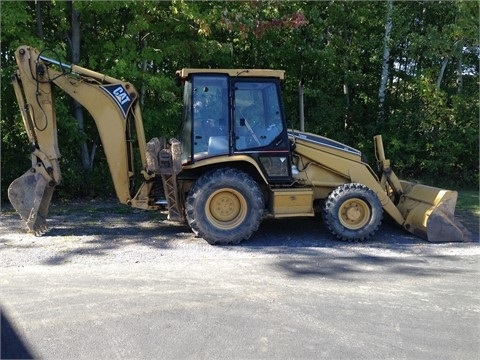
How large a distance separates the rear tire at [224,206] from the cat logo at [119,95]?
1.66m

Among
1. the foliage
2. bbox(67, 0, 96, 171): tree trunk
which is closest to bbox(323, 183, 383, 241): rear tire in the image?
the foliage

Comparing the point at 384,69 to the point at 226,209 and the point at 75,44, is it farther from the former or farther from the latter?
the point at 226,209

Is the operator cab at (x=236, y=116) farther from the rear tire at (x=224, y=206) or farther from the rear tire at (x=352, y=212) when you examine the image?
the rear tire at (x=352, y=212)

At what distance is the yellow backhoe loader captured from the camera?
736 centimetres

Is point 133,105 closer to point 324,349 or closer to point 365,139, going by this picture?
point 324,349

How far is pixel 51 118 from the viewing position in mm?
7578

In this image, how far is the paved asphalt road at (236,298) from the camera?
3.98 meters

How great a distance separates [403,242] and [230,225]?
9.02ft

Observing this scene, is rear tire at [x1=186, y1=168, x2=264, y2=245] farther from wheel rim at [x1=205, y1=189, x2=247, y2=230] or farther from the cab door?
the cab door

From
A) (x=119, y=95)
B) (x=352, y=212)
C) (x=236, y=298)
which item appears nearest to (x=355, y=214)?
(x=352, y=212)

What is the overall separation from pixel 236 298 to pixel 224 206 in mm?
2556

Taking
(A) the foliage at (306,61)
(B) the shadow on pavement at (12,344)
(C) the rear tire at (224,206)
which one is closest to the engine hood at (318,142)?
(C) the rear tire at (224,206)

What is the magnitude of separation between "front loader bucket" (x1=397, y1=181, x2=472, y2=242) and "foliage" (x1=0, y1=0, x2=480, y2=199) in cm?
469

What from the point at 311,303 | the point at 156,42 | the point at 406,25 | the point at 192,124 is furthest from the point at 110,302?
the point at 406,25
